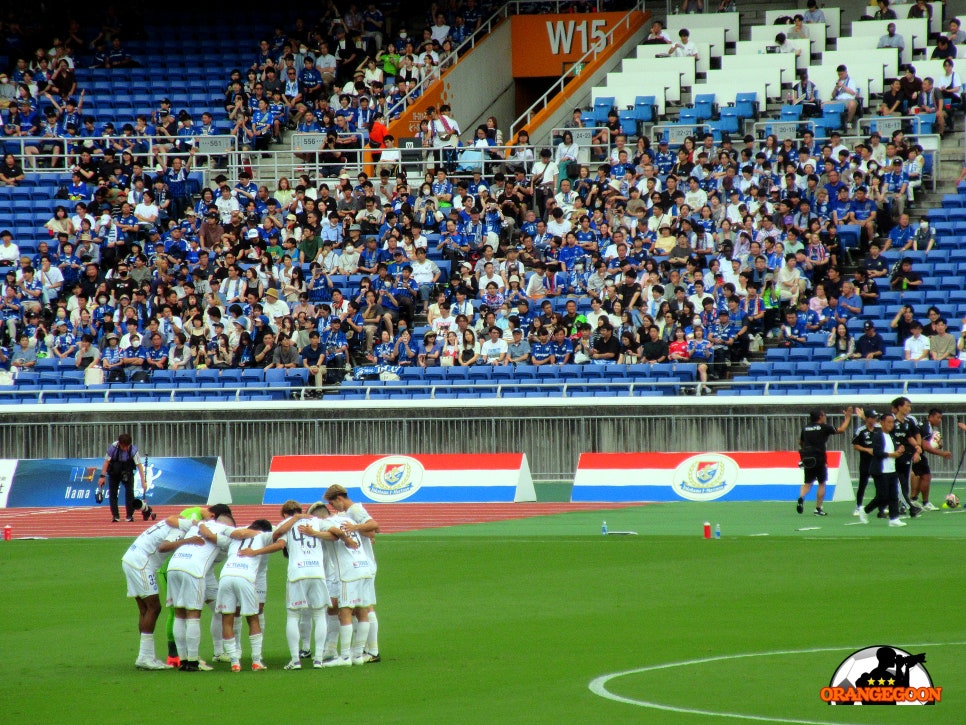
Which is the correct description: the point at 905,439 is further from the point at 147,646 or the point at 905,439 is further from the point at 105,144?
the point at 105,144

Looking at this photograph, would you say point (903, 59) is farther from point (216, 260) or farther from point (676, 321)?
point (216, 260)

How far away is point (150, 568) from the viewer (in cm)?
1395

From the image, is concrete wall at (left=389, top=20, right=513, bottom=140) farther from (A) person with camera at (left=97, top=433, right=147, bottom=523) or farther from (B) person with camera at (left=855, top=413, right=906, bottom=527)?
(B) person with camera at (left=855, top=413, right=906, bottom=527)

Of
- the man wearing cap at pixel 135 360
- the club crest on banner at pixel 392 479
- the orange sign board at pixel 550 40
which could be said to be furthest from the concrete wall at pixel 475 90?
the club crest on banner at pixel 392 479

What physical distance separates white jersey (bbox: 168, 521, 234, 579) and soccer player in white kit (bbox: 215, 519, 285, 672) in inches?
6.9

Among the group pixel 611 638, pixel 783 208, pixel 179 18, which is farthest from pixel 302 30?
pixel 611 638

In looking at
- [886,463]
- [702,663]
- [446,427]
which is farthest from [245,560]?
[446,427]

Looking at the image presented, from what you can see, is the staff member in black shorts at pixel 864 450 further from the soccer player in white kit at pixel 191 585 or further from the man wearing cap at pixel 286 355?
the soccer player in white kit at pixel 191 585

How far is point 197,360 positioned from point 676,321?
9.78 meters

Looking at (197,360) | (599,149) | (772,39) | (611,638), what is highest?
(772,39)

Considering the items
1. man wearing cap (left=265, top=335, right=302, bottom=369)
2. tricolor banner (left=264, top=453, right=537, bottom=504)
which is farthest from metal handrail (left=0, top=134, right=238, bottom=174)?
tricolor banner (left=264, top=453, right=537, bottom=504)

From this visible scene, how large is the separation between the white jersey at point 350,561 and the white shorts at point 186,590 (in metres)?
1.18

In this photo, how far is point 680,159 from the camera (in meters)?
33.2

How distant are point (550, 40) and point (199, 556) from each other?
31.4 meters
